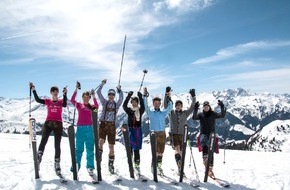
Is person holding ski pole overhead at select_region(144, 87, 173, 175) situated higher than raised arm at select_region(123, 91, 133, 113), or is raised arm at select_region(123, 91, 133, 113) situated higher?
raised arm at select_region(123, 91, 133, 113)

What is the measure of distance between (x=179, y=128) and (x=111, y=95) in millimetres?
3118

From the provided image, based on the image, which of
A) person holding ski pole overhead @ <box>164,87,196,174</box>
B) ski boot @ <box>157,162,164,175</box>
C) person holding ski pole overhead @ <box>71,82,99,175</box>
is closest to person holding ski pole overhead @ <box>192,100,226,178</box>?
person holding ski pole overhead @ <box>164,87,196,174</box>

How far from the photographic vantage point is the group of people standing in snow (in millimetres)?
11820

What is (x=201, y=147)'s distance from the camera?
13633 millimetres

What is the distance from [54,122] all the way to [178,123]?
4950 mm

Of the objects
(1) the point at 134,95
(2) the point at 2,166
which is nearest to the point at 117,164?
(1) the point at 134,95

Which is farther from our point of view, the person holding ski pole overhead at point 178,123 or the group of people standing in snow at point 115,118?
the person holding ski pole overhead at point 178,123

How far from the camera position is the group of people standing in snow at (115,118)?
1182cm

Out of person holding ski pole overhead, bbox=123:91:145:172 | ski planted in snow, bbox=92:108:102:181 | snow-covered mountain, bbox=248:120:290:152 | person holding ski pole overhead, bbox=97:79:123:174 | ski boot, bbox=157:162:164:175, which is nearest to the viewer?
ski planted in snow, bbox=92:108:102:181

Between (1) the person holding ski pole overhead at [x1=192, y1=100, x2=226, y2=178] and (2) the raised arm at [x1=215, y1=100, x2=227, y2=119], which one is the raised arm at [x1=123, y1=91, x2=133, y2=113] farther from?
(2) the raised arm at [x1=215, y1=100, x2=227, y2=119]

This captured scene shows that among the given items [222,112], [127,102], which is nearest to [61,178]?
[127,102]

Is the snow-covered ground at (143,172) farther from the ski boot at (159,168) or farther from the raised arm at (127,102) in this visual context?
the raised arm at (127,102)

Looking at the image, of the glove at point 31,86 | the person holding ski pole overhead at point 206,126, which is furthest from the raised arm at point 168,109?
the glove at point 31,86

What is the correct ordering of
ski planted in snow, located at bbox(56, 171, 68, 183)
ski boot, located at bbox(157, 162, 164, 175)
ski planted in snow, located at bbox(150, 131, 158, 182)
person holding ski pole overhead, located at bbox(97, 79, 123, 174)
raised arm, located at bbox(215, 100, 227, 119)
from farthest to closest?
raised arm, located at bbox(215, 100, 227, 119), ski boot, located at bbox(157, 162, 164, 175), person holding ski pole overhead, located at bbox(97, 79, 123, 174), ski planted in snow, located at bbox(150, 131, 158, 182), ski planted in snow, located at bbox(56, 171, 68, 183)
